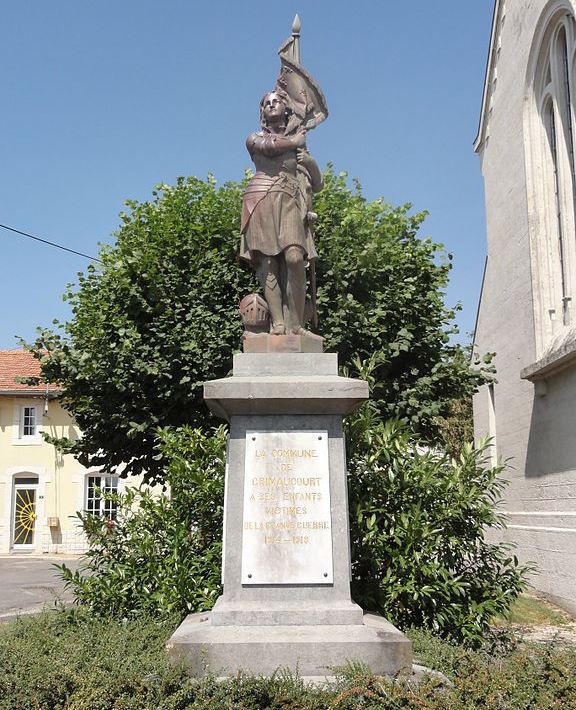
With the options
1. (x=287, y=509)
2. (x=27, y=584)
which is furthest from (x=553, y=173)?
(x=27, y=584)

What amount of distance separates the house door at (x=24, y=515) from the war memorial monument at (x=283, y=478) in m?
26.1

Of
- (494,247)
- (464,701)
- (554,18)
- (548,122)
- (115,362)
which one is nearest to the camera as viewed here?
(464,701)

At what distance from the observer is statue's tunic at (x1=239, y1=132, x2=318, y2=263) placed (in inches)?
262

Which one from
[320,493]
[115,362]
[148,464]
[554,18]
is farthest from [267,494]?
[554,18]

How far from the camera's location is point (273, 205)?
6641mm

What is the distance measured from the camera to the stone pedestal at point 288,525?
18.5 feet

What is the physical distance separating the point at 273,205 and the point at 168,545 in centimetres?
373

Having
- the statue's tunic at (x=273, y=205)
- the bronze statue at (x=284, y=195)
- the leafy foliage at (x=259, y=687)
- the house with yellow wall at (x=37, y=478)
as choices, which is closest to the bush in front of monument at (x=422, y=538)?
the leafy foliage at (x=259, y=687)

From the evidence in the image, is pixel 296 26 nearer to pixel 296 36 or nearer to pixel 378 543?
pixel 296 36

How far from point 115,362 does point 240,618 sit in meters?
8.61

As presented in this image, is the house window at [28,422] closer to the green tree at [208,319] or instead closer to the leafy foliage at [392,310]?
the green tree at [208,319]

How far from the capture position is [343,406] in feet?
20.2

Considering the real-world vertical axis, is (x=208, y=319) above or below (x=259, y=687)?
above

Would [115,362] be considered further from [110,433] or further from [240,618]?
[240,618]
